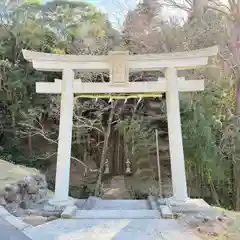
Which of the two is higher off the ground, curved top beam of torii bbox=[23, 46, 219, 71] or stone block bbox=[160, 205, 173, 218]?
curved top beam of torii bbox=[23, 46, 219, 71]

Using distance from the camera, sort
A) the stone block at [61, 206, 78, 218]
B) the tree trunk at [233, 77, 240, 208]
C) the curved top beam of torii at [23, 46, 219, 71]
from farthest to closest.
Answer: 1. the tree trunk at [233, 77, 240, 208]
2. the curved top beam of torii at [23, 46, 219, 71]
3. the stone block at [61, 206, 78, 218]

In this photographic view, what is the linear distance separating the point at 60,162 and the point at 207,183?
248 inches

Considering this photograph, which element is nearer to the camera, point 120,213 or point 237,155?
point 120,213

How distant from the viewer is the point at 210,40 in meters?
10.5

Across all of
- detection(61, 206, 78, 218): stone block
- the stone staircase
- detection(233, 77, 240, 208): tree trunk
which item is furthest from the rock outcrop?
detection(233, 77, 240, 208): tree trunk

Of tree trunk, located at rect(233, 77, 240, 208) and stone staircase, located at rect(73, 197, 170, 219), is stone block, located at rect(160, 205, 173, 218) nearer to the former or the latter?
stone staircase, located at rect(73, 197, 170, 219)

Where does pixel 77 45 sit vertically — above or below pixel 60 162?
above

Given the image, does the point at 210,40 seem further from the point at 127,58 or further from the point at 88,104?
the point at 127,58

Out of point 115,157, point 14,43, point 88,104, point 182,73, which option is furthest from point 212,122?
point 14,43

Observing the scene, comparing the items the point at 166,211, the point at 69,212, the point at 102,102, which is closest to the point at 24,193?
the point at 69,212

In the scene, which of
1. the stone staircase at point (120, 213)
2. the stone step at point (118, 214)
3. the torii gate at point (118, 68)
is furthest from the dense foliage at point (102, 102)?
the stone step at point (118, 214)

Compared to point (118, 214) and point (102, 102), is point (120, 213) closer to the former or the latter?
point (118, 214)

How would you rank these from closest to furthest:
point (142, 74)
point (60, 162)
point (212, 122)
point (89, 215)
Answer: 1. point (89, 215)
2. point (60, 162)
3. point (212, 122)
4. point (142, 74)

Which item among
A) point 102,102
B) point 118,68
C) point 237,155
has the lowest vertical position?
point 237,155
